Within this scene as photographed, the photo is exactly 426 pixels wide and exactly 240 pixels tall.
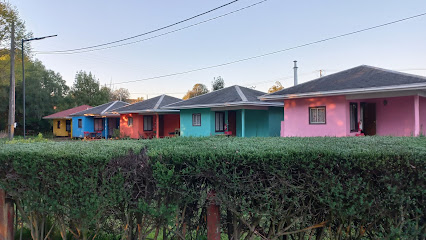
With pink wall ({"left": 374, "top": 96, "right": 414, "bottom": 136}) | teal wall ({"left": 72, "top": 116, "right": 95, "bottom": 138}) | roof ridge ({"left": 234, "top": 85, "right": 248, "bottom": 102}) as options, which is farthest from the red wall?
pink wall ({"left": 374, "top": 96, "right": 414, "bottom": 136})

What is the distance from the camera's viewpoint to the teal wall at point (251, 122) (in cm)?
2044

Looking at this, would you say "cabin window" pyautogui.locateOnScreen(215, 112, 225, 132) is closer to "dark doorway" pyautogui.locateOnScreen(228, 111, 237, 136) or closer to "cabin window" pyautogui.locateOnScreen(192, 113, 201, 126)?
"cabin window" pyautogui.locateOnScreen(192, 113, 201, 126)

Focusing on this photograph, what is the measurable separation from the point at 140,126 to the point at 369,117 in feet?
62.5

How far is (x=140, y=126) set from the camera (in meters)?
27.1

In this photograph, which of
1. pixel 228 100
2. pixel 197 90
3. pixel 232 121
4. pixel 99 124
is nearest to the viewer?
pixel 228 100

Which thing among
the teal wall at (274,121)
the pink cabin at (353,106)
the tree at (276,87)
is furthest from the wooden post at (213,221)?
the tree at (276,87)

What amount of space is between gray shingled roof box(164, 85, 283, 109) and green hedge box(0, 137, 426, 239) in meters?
15.4

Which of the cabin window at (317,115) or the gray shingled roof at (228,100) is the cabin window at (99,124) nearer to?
the gray shingled roof at (228,100)

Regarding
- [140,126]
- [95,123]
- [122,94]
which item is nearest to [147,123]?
[140,126]

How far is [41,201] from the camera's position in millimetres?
3084

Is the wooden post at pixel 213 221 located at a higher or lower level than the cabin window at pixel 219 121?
lower

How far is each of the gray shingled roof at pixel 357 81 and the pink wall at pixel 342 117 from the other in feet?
1.89

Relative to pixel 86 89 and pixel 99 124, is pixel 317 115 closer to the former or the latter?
pixel 99 124

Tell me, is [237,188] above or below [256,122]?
below
